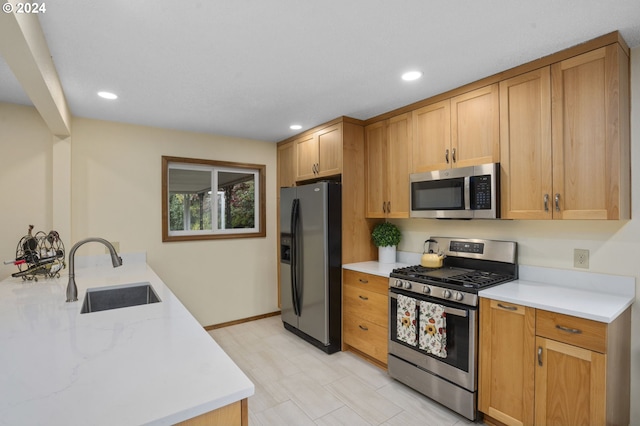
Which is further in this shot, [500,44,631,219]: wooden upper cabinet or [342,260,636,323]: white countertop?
[500,44,631,219]: wooden upper cabinet

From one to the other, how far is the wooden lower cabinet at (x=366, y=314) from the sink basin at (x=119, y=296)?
5.64 ft

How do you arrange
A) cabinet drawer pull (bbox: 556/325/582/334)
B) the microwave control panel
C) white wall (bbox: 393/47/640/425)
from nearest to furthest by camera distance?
cabinet drawer pull (bbox: 556/325/582/334), white wall (bbox: 393/47/640/425), the microwave control panel

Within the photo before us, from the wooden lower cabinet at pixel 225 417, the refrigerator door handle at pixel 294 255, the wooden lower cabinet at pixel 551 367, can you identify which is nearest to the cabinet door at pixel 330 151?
the refrigerator door handle at pixel 294 255

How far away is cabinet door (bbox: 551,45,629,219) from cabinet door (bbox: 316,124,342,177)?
178 cm

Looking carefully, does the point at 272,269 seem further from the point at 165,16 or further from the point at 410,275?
the point at 165,16

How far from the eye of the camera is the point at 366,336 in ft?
9.83

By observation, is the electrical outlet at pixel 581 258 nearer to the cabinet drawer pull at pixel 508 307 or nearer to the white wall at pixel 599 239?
the white wall at pixel 599 239

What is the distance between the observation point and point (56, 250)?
2.79 metres

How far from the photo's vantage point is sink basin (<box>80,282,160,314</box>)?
84.7 inches

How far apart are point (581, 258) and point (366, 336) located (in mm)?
1742

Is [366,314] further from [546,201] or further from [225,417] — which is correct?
[225,417]

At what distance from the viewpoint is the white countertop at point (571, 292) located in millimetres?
1742

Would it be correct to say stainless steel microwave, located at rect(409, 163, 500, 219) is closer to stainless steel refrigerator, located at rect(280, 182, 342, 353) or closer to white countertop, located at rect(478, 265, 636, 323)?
white countertop, located at rect(478, 265, 636, 323)


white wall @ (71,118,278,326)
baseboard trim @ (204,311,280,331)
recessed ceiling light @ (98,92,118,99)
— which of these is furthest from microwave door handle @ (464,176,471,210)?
baseboard trim @ (204,311,280,331)
